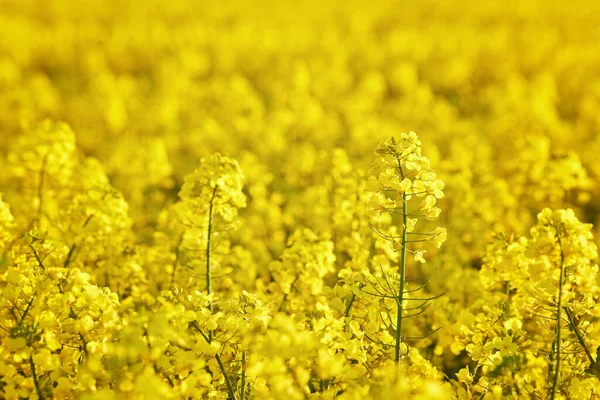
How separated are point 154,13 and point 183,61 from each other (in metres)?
10.5

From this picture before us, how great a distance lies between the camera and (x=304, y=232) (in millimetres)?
3904

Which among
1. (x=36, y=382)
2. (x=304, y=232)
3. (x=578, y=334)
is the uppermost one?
(x=304, y=232)

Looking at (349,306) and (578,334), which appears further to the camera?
(349,306)

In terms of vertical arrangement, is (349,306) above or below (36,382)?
above

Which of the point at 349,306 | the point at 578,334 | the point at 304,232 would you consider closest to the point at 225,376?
the point at 349,306

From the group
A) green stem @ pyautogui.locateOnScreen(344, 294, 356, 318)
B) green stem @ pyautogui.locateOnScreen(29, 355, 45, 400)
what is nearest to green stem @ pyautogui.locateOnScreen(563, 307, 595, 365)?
green stem @ pyautogui.locateOnScreen(344, 294, 356, 318)

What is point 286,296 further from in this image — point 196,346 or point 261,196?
point 261,196

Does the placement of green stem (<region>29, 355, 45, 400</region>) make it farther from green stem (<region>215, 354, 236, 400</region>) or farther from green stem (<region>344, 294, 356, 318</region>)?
green stem (<region>344, 294, 356, 318</region>)

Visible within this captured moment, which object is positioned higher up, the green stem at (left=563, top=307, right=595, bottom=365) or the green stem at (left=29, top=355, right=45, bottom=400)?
the green stem at (left=563, top=307, right=595, bottom=365)

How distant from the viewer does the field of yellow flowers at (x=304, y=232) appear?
113 inches

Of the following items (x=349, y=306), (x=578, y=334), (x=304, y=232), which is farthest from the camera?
(x=304, y=232)

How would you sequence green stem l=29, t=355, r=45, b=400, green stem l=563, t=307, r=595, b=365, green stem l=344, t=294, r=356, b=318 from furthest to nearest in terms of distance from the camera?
1. green stem l=344, t=294, r=356, b=318
2. green stem l=563, t=307, r=595, b=365
3. green stem l=29, t=355, r=45, b=400

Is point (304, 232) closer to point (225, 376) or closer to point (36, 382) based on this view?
point (225, 376)

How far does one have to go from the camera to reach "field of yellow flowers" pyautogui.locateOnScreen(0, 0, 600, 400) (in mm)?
2875
